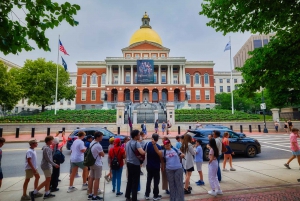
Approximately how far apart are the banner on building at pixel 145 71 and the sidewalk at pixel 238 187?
1579 inches

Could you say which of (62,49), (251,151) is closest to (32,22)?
(251,151)

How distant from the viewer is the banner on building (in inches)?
1847

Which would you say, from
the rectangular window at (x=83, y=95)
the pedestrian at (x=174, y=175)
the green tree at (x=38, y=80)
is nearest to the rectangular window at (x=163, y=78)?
the rectangular window at (x=83, y=95)

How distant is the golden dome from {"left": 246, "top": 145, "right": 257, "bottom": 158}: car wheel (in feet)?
180

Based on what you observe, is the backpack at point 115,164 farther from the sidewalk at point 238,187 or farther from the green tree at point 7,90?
the green tree at point 7,90

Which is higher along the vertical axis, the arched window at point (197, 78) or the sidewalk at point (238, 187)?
the arched window at point (197, 78)

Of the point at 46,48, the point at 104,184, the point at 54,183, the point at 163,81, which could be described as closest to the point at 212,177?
the point at 104,184

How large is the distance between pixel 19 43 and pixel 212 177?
6.53 metres

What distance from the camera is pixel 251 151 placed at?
1102 centimetres

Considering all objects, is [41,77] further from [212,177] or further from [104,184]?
[212,177]

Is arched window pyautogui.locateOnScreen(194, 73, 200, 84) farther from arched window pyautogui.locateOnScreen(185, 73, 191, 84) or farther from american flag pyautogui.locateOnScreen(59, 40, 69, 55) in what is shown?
american flag pyautogui.locateOnScreen(59, 40, 69, 55)

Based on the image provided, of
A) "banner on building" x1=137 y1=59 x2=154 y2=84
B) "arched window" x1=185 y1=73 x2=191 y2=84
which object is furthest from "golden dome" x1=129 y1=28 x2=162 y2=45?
"banner on building" x1=137 y1=59 x2=154 y2=84

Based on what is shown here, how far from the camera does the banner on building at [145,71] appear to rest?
46.9 metres

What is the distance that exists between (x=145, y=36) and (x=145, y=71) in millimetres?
19262
